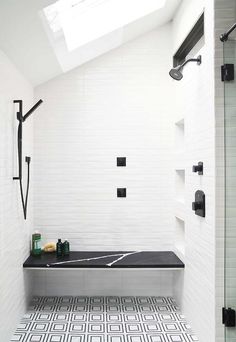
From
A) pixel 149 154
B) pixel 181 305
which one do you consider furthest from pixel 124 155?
pixel 181 305

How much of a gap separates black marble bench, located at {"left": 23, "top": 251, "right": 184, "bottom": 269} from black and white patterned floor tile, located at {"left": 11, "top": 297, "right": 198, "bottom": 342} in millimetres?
406

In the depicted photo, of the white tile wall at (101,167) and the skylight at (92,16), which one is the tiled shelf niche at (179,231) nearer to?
the white tile wall at (101,167)

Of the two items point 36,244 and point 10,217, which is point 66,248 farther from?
point 10,217

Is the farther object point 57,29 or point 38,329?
point 38,329

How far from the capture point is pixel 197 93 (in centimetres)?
226

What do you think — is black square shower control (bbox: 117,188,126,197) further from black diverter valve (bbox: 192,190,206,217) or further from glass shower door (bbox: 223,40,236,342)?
glass shower door (bbox: 223,40,236,342)

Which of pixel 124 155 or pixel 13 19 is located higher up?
pixel 13 19

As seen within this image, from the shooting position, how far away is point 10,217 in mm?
2270

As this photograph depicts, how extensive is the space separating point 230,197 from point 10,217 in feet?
4.97

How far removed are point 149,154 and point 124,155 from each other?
243 millimetres

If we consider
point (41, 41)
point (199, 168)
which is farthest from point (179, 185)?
point (41, 41)

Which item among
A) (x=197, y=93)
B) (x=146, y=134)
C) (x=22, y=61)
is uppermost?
(x=22, y=61)

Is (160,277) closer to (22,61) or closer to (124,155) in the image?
Answer: (124,155)

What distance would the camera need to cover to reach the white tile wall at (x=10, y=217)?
2.09 meters
